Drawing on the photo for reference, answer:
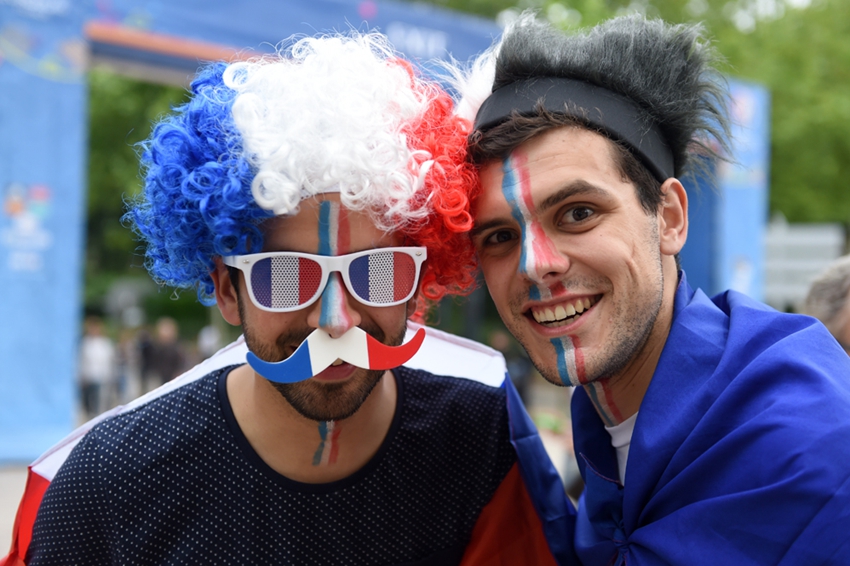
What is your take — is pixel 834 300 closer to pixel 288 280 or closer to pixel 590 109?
pixel 590 109

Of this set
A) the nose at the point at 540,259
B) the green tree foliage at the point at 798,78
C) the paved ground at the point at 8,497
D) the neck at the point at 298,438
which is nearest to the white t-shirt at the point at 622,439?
the nose at the point at 540,259

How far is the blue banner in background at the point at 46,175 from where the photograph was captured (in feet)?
23.1

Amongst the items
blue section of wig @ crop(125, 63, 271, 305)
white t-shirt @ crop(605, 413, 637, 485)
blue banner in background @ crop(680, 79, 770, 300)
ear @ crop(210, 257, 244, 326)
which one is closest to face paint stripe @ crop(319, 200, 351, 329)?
blue section of wig @ crop(125, 63, 271, 305)

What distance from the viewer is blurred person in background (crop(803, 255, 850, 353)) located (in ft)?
9.45

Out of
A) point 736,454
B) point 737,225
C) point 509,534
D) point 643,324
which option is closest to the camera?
point 736,454

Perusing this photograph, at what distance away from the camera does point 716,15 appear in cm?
1789

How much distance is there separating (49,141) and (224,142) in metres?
6.00

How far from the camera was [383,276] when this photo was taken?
206 centimetres

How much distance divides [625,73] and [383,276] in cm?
90

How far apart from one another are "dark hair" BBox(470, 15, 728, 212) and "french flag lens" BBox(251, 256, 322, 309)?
1.97 feet

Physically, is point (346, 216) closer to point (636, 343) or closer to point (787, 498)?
point (636, 343)

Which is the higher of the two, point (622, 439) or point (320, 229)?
point (320, 229)

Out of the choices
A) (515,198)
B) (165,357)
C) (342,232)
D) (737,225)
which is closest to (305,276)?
(342,232)

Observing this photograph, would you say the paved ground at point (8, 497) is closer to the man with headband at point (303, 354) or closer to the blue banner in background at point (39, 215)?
the blue banner in background at point (39, 215)
